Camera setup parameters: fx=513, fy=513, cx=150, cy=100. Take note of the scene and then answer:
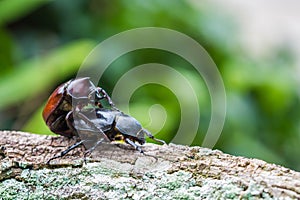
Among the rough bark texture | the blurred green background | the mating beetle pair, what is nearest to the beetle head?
the mating beetle pair

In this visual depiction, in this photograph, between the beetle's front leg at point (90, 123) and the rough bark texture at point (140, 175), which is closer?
the rough bark texture at point (140, 175)

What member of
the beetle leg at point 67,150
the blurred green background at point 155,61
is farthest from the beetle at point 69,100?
the blurred green background at point 155,61

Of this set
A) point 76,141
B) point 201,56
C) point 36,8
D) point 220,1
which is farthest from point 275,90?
point 76,141

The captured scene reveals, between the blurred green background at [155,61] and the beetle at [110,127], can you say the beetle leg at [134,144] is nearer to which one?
the beetle at [110,127]

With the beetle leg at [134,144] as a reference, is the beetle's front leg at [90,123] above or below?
above

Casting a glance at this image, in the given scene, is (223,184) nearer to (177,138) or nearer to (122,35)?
(177,138)

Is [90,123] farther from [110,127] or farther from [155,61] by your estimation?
[155,61]

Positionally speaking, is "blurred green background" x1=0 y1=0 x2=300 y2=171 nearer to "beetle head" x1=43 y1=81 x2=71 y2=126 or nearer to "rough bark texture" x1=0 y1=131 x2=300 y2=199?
"beetle head" x1=43 y1=81 x2=71 y2=126
